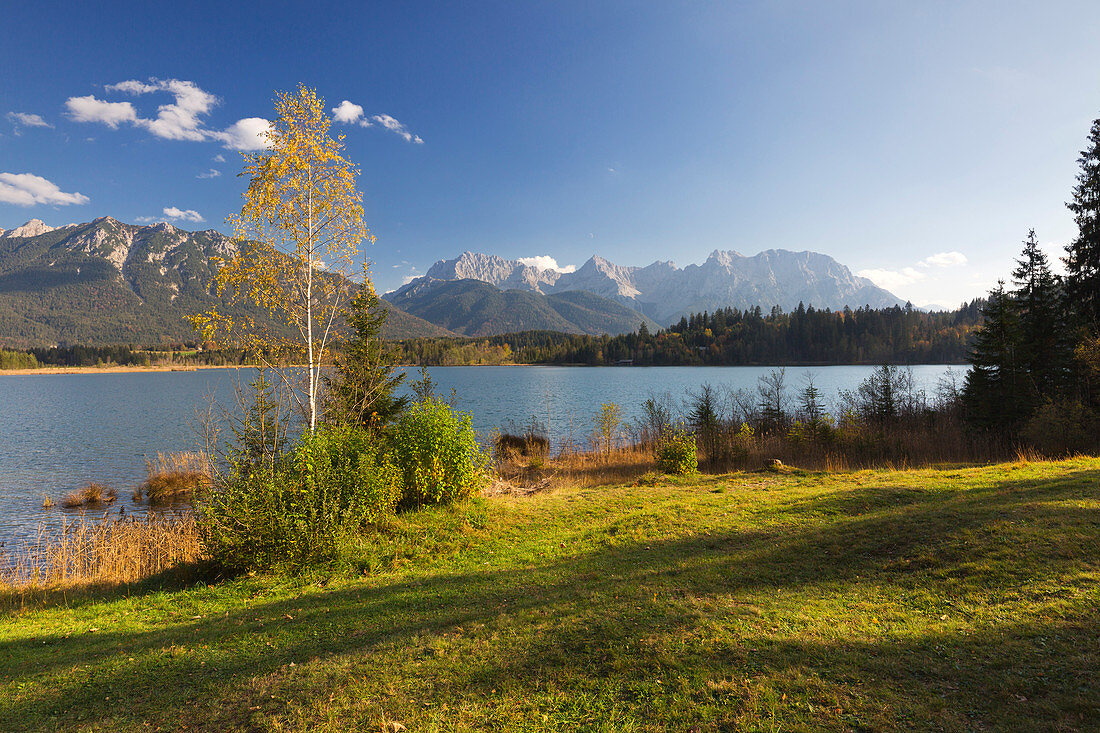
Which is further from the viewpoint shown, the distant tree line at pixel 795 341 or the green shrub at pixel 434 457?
the distant tree line at pixel 795 341

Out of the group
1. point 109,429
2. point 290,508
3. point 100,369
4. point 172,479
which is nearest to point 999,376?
point 290,508

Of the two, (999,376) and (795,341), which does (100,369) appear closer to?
(999,376)

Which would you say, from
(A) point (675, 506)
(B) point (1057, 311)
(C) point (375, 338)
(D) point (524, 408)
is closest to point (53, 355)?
(D) point (524, 408)

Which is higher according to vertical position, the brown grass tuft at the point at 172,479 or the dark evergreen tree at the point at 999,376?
the dark evergreen tree at the point at 999,376

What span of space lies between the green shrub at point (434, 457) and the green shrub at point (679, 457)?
854 cm

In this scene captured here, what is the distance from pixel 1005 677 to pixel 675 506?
7.98 m

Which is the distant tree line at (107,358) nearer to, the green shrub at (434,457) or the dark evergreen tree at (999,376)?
the green shrub at (434,457)

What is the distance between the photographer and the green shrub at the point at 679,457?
17391mm

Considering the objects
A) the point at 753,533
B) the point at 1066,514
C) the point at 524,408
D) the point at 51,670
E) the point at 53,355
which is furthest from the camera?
the point at 53,355

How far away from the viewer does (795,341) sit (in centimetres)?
13050

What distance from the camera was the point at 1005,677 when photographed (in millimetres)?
4016

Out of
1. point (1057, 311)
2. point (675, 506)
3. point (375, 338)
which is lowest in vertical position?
point (675, 506)

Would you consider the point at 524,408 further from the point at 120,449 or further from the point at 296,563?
the point at 296,563

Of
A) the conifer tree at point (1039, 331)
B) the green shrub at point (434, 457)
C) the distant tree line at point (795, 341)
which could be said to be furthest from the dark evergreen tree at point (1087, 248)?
the distant tree line at point (795, 341)
